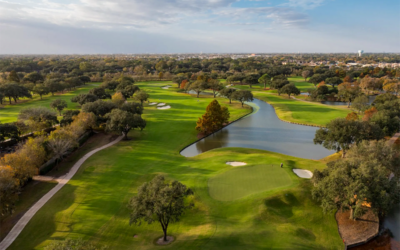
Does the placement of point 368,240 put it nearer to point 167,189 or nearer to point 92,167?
point 167,189

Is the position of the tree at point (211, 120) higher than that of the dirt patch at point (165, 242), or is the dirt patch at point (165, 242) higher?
the tree at point (211, 120)

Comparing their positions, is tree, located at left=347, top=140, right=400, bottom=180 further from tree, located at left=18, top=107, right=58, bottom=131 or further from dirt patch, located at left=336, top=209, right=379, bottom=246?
tree, located at left=18, top=107, right=58, bottom=131

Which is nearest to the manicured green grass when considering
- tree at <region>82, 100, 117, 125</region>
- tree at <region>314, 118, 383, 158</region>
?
tree at <region>314, 118, 383, 158</region>

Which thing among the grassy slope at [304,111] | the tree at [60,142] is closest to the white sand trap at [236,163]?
the tree at [60,142]

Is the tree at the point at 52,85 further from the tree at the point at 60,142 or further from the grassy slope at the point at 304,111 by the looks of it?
the grassy slope at the point at 304,111

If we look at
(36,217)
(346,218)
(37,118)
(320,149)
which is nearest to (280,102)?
(320,149)
